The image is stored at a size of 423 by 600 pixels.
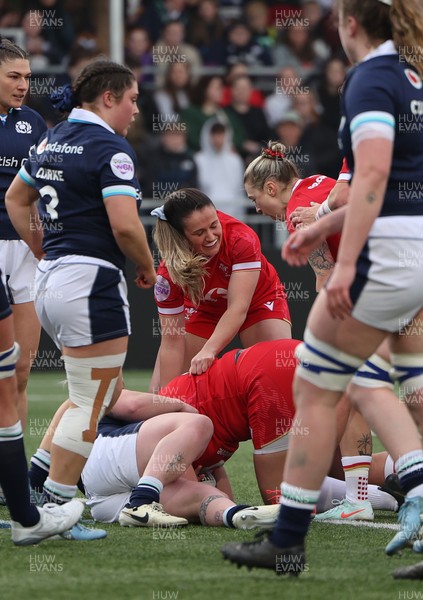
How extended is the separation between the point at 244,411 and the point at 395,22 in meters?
2.14

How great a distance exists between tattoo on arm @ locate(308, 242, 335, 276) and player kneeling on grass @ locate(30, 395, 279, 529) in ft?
3.44

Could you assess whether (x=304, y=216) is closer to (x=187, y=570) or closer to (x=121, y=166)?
(x=121, y=166)

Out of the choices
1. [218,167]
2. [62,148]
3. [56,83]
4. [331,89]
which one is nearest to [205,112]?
[218,167]

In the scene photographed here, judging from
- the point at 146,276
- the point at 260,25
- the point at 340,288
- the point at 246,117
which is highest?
the point at 260,25

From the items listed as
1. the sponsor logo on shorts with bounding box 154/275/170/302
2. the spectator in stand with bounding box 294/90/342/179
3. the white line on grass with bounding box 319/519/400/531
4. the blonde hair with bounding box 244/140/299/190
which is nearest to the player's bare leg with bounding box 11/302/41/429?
the sponsor logo on shorts with bounding box 154/275/170/302

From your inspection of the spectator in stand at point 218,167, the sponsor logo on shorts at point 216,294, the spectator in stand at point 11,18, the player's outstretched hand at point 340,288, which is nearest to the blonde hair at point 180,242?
the sponsor logo on shorts at point 216,294

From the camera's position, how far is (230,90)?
14.0 meters

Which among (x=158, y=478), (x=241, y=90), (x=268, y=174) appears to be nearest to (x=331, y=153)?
(x=241, y=90)

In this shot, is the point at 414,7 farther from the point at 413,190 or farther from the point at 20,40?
the point at 20,40

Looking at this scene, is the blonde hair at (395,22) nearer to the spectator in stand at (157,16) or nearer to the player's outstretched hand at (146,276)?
the player's outstretched hand at (146,276)

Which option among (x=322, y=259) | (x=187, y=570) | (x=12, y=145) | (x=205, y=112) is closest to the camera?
(x=187, y=570)

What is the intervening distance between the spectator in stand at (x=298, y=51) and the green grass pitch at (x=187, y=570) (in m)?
10.7

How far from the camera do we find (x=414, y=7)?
12.4 ft

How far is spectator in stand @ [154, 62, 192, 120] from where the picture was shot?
44.1 ft
